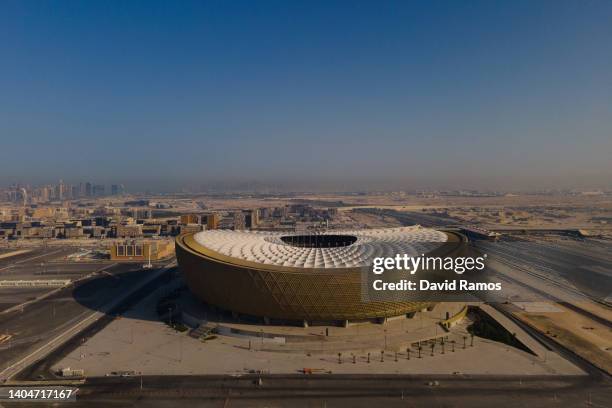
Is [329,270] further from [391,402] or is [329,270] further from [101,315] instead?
[101,315]

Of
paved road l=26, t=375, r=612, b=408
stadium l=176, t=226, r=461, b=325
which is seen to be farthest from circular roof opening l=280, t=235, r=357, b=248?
paved road l=26, t=375, r=612, b=408

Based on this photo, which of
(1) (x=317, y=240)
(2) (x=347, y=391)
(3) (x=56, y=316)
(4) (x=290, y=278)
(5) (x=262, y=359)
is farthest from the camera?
(1) (x=317, y=240)

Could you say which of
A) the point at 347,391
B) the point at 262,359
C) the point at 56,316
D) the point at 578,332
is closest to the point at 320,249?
the point at 262,359

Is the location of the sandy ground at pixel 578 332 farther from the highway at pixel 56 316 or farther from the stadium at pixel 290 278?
the highway at pixel 56 316

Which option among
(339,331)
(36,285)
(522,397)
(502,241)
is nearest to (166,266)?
(36,285)

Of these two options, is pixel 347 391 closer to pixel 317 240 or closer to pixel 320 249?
pixel 320 249

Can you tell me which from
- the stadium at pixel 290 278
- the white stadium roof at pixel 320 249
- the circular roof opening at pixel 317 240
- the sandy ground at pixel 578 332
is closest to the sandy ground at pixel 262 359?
the stadium at pixel 290 278

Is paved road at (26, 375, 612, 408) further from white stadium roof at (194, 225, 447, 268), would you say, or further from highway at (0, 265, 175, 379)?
white stadium roof at (194, 225, 447, 268)
